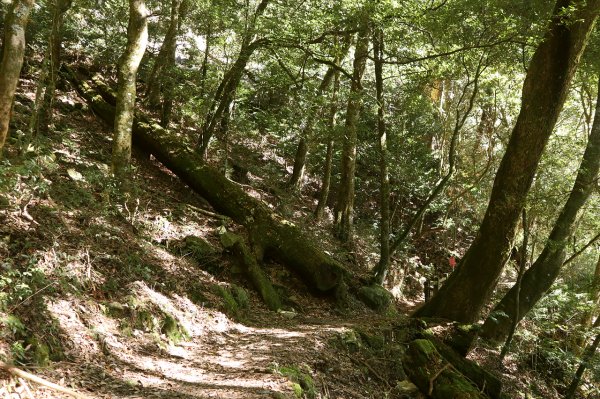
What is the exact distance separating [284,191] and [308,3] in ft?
21.7

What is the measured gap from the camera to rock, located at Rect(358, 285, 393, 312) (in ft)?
36.0

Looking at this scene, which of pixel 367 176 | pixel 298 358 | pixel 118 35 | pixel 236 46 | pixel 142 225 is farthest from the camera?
pixel 367 176

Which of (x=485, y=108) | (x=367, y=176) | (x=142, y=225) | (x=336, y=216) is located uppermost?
(x=485, y=108)

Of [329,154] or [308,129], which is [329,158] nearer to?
[329,154]

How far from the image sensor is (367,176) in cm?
2027

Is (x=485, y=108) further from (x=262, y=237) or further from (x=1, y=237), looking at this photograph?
(x=1, y=237)

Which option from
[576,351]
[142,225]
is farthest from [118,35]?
[576,351]

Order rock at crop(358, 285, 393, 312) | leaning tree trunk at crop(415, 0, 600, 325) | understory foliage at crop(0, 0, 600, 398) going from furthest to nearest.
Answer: rock at crop(358, 285, 393, 312) → leaning tree trunk at crop(415, 0, 600, 325) → understory foliage at crop(0, 0, 600, 398)

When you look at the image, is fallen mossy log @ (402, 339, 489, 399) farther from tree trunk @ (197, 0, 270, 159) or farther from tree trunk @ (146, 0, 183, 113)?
tree trunk @ (146, 0, 183, 113)

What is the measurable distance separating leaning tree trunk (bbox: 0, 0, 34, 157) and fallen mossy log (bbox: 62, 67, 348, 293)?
5344mm

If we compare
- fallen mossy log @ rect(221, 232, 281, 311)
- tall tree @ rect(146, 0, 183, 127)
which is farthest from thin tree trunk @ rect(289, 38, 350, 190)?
fallen mossy log @ rect(221, 232, 281, 311)

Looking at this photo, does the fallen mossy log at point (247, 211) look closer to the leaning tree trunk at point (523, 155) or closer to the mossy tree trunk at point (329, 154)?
the leaning tree trunk at point (523, 155)

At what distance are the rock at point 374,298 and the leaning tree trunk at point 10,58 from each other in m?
8.18

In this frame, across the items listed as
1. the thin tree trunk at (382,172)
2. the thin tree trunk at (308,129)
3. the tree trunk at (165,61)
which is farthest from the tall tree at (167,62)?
the thin tree trunk at (382,172)
